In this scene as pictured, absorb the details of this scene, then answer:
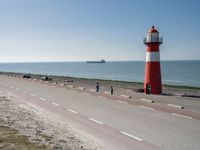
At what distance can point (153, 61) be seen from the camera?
3103 centimetres

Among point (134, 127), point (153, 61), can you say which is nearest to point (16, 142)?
point (134, 127)

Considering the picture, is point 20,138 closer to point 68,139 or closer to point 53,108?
point 68,139

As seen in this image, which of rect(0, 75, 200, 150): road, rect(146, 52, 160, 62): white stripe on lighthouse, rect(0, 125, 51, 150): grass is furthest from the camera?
rect(146, 52, 160, 62): white stripe on lighthouse

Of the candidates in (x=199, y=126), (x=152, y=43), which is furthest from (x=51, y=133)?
(x=152, y=43)

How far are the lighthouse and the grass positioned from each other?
865 inches

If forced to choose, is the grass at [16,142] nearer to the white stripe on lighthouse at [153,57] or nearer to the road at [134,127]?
the road at [134,127]

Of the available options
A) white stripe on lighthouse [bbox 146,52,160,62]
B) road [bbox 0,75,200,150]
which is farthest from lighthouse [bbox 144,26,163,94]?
road [bbox 0,75,200,150]

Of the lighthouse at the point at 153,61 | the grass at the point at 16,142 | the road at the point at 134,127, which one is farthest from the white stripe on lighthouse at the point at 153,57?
the grass at the point at 16,142

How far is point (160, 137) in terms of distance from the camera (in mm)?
11875

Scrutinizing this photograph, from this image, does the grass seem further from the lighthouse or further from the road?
the lighthouse

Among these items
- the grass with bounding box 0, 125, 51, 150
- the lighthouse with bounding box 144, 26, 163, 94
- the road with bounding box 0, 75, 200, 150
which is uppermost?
the lighthouse with bounding box 144, 26, 163, 94

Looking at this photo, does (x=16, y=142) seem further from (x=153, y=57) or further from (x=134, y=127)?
(x=153, y=57)

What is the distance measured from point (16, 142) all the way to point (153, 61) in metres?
23.3

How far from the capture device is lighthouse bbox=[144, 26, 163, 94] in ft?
102
